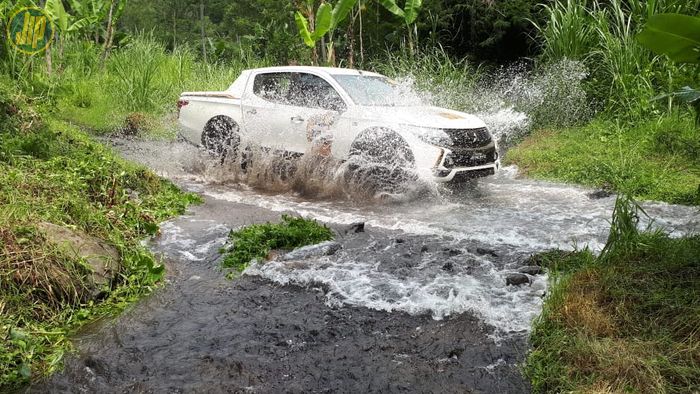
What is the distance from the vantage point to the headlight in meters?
7.84

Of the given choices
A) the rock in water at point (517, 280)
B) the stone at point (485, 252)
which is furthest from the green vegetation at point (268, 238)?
the rock in water at point (517, 280)

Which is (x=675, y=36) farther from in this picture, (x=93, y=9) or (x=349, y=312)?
(x=93, y=9)

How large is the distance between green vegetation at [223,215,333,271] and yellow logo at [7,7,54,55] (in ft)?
26.7

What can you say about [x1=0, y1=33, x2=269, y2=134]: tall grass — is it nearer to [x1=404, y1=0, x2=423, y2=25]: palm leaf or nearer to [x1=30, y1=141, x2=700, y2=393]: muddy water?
[x1=404, y1=0, x2=423, y2=25]: palm leaf

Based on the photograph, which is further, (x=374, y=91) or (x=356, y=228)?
(x=374, y=91)

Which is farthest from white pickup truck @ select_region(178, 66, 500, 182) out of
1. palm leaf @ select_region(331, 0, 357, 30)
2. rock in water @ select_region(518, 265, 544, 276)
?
palm leaf @ select_region(331, 0, 357, 30)

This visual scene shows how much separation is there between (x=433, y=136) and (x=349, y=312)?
11.9 ft

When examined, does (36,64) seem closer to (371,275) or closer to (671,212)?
Answer: (371,275)

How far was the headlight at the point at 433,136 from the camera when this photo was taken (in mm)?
7840

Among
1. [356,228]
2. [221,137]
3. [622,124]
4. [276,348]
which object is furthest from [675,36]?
[622,124]

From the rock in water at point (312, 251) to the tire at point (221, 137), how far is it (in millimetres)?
3679

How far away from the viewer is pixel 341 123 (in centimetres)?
837

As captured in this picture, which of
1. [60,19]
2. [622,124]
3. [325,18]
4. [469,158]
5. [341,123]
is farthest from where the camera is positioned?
[60,19]

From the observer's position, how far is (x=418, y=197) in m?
8.21
